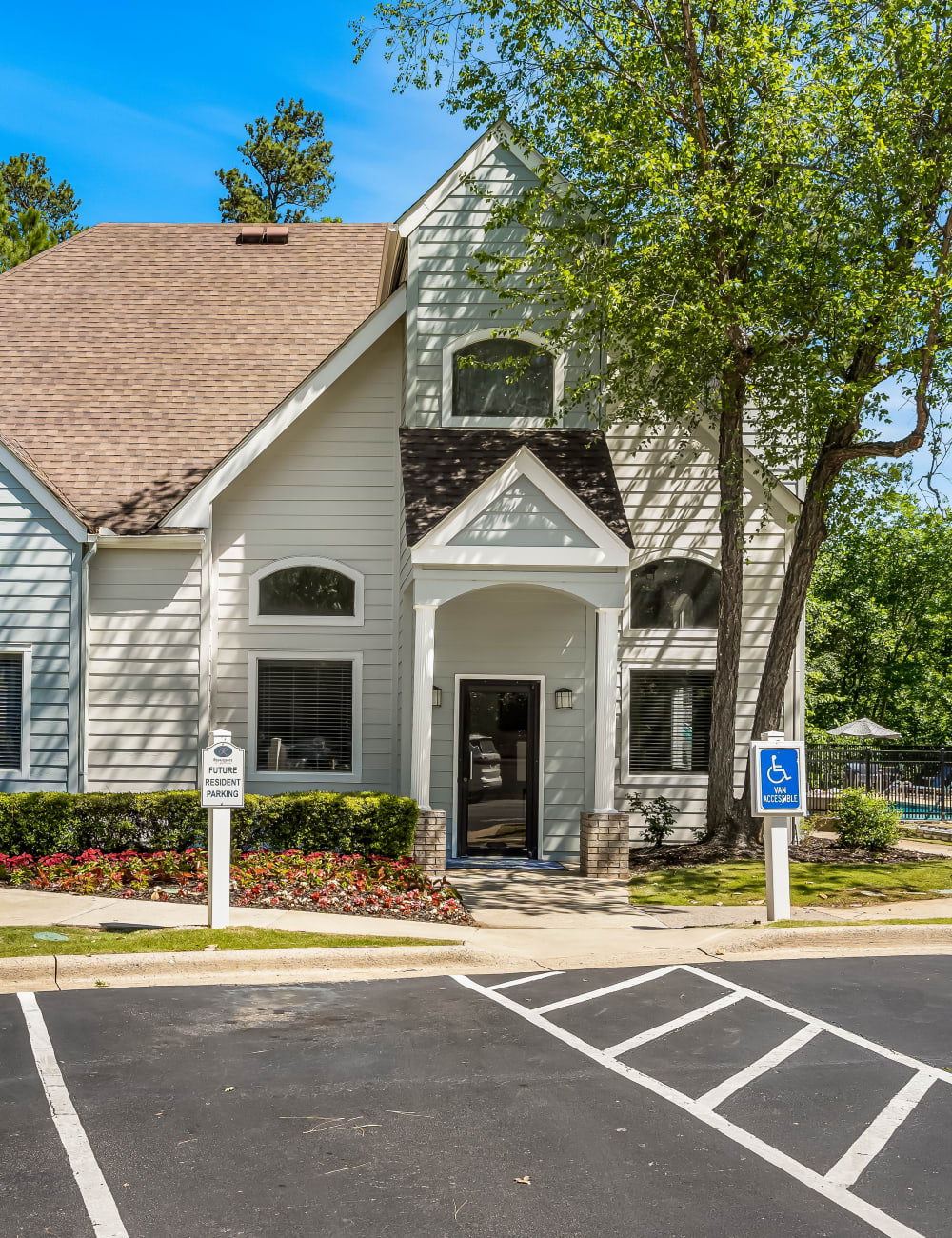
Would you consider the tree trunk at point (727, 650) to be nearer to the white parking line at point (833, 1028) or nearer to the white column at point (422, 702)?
the white column at point (422, 702)

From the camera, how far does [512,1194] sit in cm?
478

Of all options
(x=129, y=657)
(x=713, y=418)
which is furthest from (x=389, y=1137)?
(x=713, y=418)

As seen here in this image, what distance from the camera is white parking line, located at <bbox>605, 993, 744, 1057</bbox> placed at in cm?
→ 693

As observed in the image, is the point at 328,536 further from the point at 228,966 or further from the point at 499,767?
the point at 228,966

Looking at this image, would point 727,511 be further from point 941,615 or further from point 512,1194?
point 941,615

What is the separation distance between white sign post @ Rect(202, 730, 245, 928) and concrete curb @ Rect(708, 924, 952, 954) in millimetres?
4222

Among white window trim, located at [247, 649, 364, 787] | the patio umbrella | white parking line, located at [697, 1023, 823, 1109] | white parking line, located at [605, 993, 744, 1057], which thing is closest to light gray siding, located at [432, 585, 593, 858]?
white window trim, located at [247, 649, 364, 787]

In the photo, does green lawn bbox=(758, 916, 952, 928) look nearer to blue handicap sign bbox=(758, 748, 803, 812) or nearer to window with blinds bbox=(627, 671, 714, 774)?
blue handicap sign bbox=(758, 748, 803, 812)

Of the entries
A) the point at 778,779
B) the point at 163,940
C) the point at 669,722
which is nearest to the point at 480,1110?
the point at 163,940

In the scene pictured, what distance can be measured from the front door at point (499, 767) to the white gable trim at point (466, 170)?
6265 mm

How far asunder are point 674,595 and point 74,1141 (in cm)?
1207

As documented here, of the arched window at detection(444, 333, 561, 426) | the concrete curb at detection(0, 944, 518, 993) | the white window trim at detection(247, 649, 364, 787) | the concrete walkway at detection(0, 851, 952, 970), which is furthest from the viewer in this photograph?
the white window trim at detection(247, 649, 364, 787)

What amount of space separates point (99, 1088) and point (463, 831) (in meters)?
9.44

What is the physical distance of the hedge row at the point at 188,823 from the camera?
13180 millimetres
